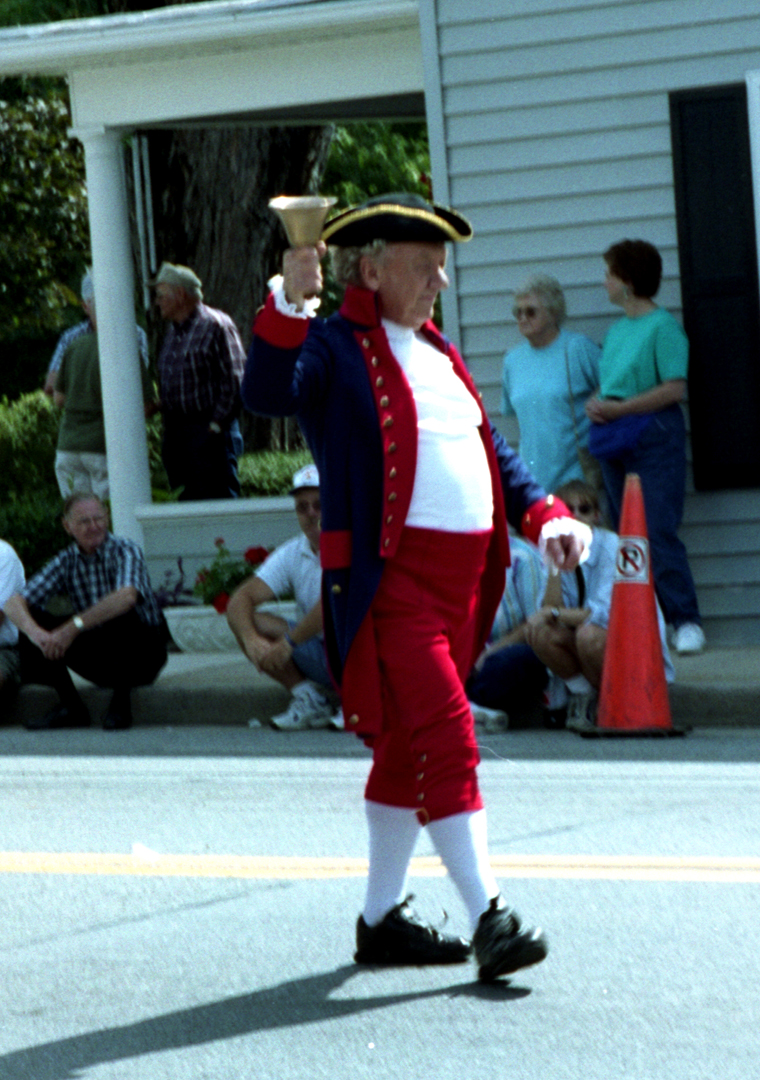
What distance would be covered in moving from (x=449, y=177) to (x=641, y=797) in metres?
4.74

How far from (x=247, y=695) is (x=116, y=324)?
3.22m

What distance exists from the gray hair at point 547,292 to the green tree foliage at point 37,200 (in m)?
13.6

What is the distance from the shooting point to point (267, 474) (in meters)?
15.8

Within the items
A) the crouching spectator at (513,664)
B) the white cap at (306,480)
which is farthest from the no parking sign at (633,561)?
the white cap at (306,480)

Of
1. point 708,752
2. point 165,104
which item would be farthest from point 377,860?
point 165,104

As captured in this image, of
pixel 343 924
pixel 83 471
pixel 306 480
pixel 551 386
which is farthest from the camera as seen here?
pixel 83 471

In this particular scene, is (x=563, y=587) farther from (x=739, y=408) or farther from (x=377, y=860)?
(x=377, y=860)

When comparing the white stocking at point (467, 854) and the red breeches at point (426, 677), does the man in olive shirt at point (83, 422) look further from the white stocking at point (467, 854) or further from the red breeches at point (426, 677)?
the white stocking at point (467, 854)

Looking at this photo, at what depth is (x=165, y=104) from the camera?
11.4m

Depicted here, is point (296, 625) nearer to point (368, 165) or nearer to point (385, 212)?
point (385, 212)

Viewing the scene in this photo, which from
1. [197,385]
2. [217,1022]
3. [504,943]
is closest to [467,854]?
[504,943]

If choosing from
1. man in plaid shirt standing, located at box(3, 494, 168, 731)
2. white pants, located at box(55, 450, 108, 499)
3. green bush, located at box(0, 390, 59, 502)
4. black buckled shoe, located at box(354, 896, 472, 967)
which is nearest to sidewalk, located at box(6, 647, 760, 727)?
man in plaid shirt standing, located at box(3, 494, 168, 731)

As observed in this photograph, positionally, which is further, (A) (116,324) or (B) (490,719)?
(A) (116,324)

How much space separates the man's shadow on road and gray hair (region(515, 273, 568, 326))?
5.59 metres
